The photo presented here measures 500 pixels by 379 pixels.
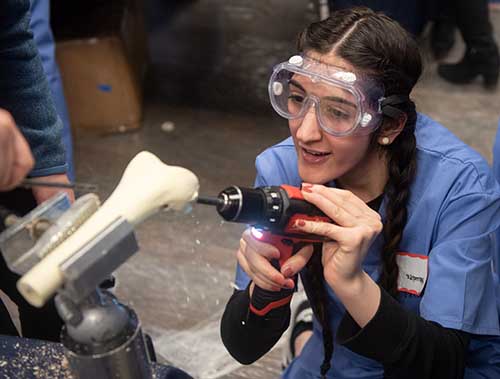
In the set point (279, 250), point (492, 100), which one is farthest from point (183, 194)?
point (492, 100)

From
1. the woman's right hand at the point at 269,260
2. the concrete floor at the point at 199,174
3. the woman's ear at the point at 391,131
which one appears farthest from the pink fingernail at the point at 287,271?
the concrete floor at the point at 199,174

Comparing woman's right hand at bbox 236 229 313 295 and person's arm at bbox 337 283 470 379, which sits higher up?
woman's right hand at bbox 236 229 313 295

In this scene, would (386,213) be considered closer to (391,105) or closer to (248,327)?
(391,105)

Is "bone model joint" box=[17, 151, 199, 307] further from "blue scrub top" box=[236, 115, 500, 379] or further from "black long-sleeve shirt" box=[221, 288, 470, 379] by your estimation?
"blue scrub top" box=[236, 115, 500, 379]

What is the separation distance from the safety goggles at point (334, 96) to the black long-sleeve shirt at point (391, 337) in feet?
1.04

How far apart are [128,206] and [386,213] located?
2.42ft

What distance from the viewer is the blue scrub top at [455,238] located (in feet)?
4.09

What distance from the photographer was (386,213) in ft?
4.33

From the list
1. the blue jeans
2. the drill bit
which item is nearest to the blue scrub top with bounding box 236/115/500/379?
the drill bit

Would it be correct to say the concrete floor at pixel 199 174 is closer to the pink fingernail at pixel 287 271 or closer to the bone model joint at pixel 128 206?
the pink fingernail at pixel 287 271

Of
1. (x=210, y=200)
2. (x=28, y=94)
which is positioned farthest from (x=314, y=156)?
(x=28, y=94)

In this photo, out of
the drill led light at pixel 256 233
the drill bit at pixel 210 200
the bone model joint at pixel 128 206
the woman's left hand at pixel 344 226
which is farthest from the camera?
the drill led light at pixel 256 233

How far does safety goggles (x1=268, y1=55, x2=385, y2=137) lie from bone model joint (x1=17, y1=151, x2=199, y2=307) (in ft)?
1.64

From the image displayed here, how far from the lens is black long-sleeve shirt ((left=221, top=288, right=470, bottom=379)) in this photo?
3.64ft
